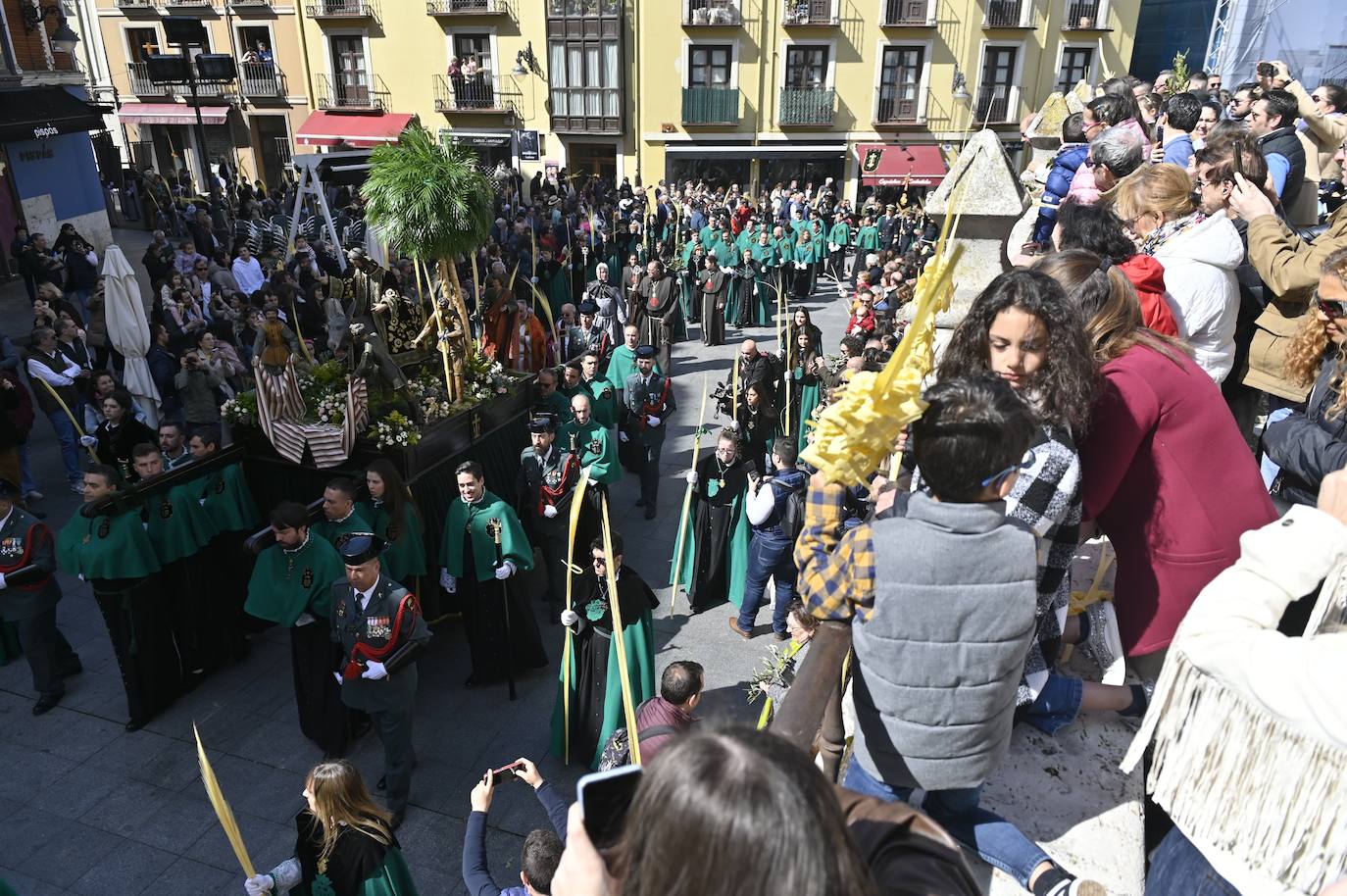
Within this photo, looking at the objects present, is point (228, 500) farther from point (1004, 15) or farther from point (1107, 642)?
point (1004, 15)

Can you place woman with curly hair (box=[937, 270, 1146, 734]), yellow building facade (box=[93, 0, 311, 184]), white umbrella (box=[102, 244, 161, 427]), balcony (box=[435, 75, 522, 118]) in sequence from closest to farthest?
woman with curly hair (box=[937, 270, 1146, 734]) → white umbrella (box=[102, 244, 161, 427]) → balcony (box=[435, 75, 522, 118]) → yellow building facade (box=[93, 0, 311, 184])

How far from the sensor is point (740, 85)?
2870 cm

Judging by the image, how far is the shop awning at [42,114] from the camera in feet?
57.3

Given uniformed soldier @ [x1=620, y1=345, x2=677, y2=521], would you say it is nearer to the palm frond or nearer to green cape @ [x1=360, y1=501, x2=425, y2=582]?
the palm frond

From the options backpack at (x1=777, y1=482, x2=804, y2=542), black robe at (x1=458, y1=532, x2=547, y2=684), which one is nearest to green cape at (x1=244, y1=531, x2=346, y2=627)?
black robe at (x1=458, y1=532, x2=547, y2=684)

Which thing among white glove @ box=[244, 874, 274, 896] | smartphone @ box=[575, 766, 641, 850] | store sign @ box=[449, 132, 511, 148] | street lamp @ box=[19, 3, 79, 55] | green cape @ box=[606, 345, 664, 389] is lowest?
white glove @ box=[244, 874, 274, 896]

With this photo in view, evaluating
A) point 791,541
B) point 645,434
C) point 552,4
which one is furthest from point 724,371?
point 552,4

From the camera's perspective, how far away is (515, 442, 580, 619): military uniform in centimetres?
749

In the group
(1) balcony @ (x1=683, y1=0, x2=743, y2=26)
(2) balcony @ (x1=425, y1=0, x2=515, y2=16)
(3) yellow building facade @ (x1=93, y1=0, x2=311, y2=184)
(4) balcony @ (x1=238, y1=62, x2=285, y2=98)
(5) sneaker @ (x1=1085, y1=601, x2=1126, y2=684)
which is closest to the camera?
(5) sneaker @ (x1=1085, y1=601, x2=1126, y2=684)

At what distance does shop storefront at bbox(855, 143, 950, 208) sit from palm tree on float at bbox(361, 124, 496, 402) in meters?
23.4

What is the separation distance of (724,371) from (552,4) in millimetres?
19370

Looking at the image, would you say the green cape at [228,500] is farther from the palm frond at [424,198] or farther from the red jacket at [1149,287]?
the red jacket at [1149,287]

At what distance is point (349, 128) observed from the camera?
29.9m

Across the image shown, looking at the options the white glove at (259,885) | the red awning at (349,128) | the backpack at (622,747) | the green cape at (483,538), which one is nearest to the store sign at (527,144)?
the red awning at (349,128)
